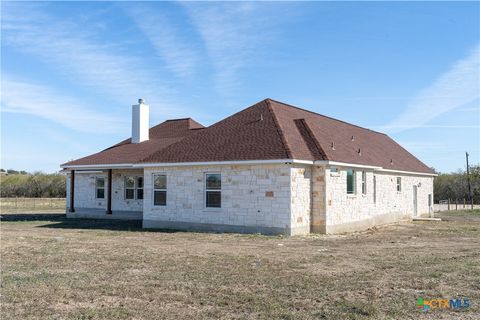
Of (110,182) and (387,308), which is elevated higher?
(110,182)

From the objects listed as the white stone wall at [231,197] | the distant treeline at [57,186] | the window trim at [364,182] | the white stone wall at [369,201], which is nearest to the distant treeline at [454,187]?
the distant treeline at [57,186]

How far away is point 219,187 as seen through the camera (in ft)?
63.3

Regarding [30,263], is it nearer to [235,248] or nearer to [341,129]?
[235,248]

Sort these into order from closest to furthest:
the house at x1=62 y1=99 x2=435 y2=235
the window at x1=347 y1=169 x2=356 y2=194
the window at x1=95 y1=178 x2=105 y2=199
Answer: the house at x1=62 y1=99 x2=435 y2=235 < the window at x1=347 y1=169 x2=356 y2=194 < the window at x1=95 y1=178 x2=105 y2=199

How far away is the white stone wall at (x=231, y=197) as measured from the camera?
17.7m

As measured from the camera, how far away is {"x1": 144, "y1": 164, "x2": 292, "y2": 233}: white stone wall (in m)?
17.7

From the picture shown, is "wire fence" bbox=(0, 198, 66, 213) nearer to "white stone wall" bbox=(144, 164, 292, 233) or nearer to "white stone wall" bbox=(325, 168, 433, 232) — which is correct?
"white stone wall" bbox=(144, 164, 292, 233)

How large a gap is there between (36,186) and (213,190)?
46254 millimetres

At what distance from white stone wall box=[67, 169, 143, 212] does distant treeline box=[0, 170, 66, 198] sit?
2964 cm

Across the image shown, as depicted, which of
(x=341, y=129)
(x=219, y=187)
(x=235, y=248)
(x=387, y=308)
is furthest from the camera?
(x=341, y=129)

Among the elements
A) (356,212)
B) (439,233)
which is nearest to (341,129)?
(356,212)

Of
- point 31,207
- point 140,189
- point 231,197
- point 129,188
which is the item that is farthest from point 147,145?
point 31,207

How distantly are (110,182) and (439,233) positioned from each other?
17.4 metres

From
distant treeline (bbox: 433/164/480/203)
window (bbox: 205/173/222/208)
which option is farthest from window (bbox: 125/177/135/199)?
distant treeline (bbox: 433/164/480/203)
